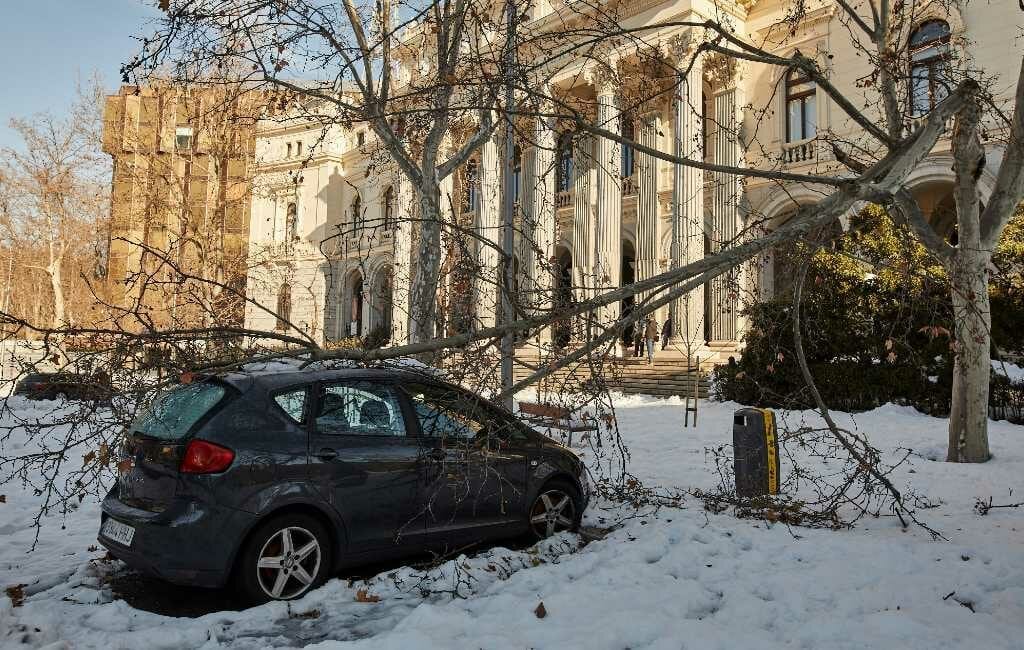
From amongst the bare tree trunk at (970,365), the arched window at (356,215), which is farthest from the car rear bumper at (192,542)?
the bare tree trunk at (970,365)

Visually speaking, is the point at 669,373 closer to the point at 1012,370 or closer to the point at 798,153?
the point at 1012,370

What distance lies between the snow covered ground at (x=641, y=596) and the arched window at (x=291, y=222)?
40.6 meters

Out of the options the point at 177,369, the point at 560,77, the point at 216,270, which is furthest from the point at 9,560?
the point at 560,77

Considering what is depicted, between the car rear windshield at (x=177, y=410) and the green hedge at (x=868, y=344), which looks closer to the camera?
the car rear windshield at (x=177, y=410)

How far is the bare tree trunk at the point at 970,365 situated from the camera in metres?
8.38

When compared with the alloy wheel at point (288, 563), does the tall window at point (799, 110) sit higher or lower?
→ higher

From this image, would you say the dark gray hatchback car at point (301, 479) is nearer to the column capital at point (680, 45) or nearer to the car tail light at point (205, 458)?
the car tail light at point (205, 458)

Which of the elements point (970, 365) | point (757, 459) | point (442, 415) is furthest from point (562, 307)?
point (970, 365)

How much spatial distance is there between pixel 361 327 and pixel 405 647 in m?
39.4

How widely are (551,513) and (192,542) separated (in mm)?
2867

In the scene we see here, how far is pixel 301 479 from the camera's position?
4.69 m

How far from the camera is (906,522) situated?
6383 millimetres

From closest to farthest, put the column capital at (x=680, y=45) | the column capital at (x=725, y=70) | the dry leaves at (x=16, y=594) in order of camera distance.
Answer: the dry leaves at (x=16, y=594) < the column capital at (x=680, y=45) < the column capital at (x=725, y=70)

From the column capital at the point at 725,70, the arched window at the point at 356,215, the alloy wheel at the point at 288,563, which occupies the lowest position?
the alloy wheel at the point at 288,563
